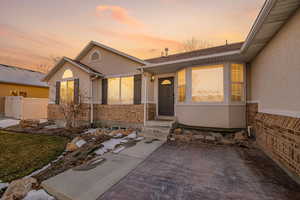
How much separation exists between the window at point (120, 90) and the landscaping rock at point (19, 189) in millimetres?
5077

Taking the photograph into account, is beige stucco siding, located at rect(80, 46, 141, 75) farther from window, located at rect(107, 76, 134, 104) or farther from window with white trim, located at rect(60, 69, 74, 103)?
window with white trim, located at rect(60, 69, 74, 103)

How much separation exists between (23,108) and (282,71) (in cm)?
1635

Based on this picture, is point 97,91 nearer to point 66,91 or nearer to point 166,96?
point 66,91

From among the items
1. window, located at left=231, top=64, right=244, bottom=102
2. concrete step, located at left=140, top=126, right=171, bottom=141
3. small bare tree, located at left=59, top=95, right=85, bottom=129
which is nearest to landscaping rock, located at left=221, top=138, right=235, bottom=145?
window, located at left=231, top=64, right=244, bottom=102

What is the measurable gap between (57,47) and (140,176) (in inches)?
562

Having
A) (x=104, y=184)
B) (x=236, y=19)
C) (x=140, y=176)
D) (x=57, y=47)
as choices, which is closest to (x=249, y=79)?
(x=236, y=19)

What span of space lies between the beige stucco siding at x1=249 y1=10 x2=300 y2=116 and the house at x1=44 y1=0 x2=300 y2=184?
0.07ft

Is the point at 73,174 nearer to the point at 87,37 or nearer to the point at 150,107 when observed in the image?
the point at 150,107

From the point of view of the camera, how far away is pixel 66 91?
8.08m

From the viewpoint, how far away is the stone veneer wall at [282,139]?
2104 mm

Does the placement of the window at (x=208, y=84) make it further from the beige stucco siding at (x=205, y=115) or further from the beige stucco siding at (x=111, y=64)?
the beige stucco siding at (x=111, y=64)

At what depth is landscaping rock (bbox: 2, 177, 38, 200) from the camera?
5.84ft

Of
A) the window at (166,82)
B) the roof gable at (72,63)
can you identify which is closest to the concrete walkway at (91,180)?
the window at (166,82)

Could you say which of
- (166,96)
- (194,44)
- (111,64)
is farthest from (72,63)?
(194,44)
